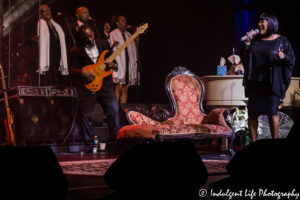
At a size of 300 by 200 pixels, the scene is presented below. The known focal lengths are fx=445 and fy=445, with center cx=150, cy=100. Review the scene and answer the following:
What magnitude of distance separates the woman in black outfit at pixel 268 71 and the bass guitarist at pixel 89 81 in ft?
6.26

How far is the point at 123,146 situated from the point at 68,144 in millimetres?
1297

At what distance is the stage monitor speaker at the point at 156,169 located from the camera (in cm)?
158

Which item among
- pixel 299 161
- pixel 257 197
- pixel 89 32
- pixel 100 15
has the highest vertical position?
pixel 100 15

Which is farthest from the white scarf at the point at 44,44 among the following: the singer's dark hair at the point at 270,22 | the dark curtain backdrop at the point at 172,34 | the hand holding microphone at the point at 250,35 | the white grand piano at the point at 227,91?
the singer's dark hair at the point at 270,22

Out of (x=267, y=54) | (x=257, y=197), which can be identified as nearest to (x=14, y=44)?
(x=267, y=54)

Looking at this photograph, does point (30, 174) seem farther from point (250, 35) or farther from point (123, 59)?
point (123, 59)

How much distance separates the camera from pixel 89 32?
5.87m

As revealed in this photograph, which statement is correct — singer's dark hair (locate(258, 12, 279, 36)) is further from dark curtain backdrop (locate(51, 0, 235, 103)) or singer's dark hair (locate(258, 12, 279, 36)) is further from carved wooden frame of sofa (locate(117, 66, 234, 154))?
dark curtain backdrop (locate(51, 0, 235, 103))

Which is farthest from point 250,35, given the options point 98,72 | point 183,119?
point 98,72

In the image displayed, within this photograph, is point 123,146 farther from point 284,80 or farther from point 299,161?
point 299,161

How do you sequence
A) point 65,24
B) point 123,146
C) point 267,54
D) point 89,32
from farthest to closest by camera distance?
point 65,24 < point 89,32 < point 123,146 < point 267,54

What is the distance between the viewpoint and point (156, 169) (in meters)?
1.58

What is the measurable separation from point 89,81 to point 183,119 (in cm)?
133

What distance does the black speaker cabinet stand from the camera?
231 inches
